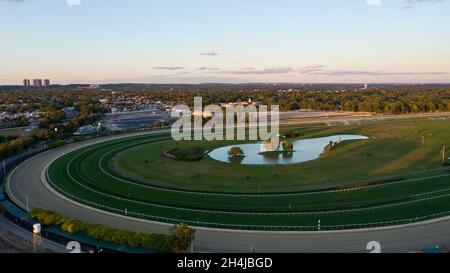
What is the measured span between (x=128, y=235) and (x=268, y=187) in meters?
13.0

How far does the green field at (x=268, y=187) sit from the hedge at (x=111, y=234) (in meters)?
3.73

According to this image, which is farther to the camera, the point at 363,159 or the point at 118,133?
the point at 118,133

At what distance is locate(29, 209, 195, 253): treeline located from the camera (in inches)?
690

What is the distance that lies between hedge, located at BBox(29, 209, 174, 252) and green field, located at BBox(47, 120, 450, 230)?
3.73 meters

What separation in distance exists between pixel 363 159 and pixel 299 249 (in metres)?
22.1

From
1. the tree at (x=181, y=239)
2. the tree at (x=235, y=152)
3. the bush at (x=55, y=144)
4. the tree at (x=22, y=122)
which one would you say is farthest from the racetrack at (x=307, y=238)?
the tree at (x=22, y=122)

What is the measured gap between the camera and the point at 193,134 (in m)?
55.0

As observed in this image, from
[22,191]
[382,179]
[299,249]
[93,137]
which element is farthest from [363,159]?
[93,137]

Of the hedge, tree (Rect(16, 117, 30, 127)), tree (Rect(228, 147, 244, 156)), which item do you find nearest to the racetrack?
the hedge

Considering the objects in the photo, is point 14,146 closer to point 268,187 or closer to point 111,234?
point 268,187

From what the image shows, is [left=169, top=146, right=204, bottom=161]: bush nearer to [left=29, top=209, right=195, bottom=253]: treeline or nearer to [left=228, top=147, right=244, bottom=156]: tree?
[left=228, top=147, right=244, bottom=156]: tree
